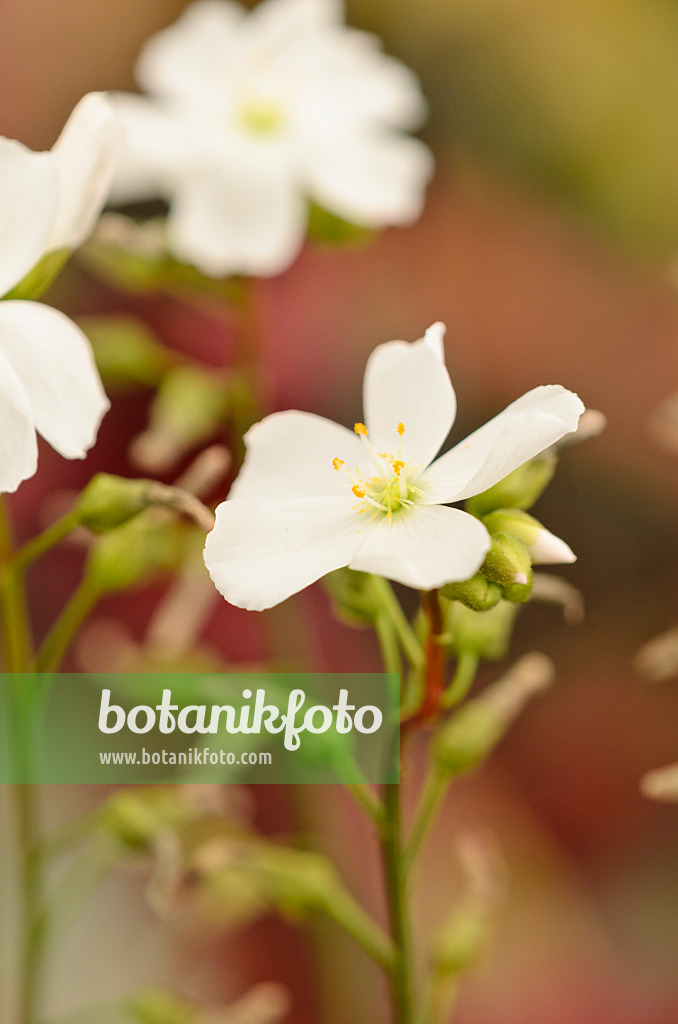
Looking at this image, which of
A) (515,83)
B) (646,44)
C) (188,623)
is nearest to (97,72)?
(515,83)

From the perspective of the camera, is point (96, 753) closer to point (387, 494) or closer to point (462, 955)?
point (462, 955)

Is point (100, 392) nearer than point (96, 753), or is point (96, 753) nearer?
point (100, 392)

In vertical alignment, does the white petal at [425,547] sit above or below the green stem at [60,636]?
above

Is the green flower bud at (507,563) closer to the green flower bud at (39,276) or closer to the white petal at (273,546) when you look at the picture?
the white petal at (273,546)

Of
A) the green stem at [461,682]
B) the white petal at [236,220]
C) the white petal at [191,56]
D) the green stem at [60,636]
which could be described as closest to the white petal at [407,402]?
the green stem at [461,682]

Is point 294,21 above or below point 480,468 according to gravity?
above

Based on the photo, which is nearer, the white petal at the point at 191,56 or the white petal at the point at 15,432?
the white petal at the point at 15,432

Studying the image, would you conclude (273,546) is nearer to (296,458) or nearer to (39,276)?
(296,458)
